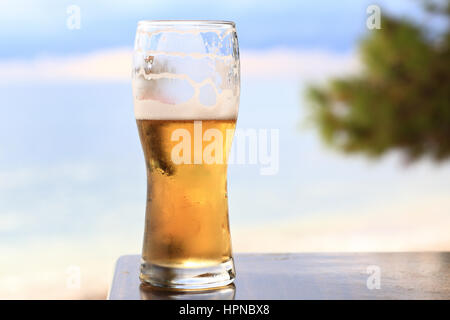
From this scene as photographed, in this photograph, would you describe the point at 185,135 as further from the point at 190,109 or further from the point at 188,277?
the point at 188,277

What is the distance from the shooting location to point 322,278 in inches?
31.7

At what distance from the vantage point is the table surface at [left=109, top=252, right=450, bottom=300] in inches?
28.2

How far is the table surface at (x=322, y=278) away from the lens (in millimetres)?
717

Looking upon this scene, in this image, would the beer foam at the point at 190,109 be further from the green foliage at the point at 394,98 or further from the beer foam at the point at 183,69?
the green foliage at the point at 394,98

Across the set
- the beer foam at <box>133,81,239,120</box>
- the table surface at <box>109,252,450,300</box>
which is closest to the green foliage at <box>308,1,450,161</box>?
the table surface at <box>109,252,450,300</box>

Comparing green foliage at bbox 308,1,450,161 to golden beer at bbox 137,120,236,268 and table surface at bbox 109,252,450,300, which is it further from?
golden beer at bbox 137,120,236,268

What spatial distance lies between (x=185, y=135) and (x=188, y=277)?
151 mm

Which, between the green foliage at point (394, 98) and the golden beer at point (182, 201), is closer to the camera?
the golden beer at point (182, 201)

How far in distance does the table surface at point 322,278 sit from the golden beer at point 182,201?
0.04 m

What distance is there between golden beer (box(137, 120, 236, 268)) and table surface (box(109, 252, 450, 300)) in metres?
0.04

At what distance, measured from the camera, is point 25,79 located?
6.03 meters

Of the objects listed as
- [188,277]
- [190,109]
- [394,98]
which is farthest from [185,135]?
[394,98]

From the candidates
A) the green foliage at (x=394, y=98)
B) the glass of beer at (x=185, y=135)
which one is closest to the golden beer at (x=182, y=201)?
the glass of beer at (x=185, y=135)
